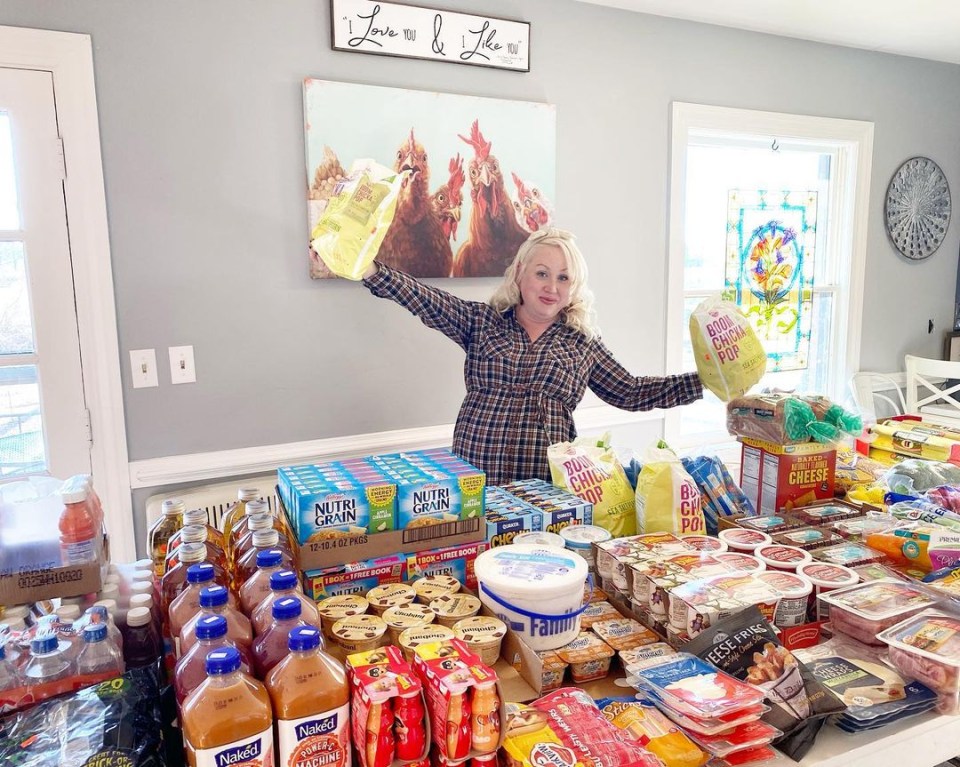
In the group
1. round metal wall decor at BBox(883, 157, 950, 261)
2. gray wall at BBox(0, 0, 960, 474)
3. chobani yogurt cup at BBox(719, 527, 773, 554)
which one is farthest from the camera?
round metal wall decor at BBox(883, 157, 950, 261)

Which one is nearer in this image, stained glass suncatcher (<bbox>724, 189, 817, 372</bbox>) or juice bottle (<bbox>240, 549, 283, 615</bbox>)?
juice bottle (<bbox>240, 549, 283, 615</bbox>)

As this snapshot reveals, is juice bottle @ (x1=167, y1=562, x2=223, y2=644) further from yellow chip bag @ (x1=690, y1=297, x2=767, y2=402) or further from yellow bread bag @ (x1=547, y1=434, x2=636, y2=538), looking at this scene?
yellow chip bag @ (x1=690, y1=297, x2=767, y2=402)

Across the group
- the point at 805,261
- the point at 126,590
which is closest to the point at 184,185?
the point at 126,590

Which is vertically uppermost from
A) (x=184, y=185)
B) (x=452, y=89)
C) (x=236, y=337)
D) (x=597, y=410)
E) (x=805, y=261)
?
(x=452, y=89)

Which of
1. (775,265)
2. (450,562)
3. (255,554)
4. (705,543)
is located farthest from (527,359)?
(775,265)

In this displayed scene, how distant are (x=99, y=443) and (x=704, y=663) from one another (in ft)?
6.60

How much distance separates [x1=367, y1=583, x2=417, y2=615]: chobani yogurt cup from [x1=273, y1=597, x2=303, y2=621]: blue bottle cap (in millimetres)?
253

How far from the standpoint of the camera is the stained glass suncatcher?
3525 millimetres

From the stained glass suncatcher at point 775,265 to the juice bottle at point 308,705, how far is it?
10.4ft

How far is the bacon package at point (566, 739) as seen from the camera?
2.75 feet

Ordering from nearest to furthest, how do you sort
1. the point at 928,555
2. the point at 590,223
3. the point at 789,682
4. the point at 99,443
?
the point at 789,682, the point at 928,555, the point at 99,443, the point at 590,223

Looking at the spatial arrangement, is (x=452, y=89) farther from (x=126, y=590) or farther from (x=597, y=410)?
(x=126, y=590)

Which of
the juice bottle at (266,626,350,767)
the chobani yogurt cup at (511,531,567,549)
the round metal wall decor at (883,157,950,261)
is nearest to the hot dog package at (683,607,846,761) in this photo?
the chobani yogurt cup at (511,531,567,549)

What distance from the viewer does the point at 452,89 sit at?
2.67 m
